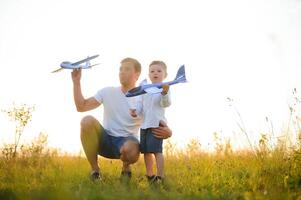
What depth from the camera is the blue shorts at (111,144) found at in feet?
17.1

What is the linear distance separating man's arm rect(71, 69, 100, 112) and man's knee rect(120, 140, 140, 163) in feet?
2.22

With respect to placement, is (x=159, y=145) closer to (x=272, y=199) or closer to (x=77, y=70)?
(x=77, y=70)

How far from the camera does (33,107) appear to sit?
20.7 feet

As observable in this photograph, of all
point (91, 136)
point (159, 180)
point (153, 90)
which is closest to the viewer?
point (159, 180)

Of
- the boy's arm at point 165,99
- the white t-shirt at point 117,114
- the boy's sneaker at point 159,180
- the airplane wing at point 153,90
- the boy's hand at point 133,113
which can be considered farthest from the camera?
the white t-shirt at point 117,114

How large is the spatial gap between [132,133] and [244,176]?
1440mm

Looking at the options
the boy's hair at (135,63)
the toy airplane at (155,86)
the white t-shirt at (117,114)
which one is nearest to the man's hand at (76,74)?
the white t-shirt at (117,114)

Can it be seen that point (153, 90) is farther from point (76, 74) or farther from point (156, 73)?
point (76, 74)

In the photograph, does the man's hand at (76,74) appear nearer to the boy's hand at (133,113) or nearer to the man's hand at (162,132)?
the boy's hand at (133,113)

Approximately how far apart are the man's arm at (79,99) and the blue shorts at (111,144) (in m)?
0.35

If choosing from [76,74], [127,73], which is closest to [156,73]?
[127,73]

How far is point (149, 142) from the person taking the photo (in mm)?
4875

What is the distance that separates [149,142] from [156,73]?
789mm

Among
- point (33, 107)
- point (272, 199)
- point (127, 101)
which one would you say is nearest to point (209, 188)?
point (272, 199)
